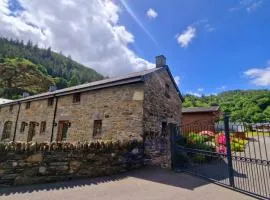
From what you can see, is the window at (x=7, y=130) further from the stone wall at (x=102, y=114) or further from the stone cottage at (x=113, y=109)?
the stone wall at (x=102, y=114)

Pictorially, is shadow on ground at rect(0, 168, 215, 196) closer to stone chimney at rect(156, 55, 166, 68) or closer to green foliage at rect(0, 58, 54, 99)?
stone chimney at rect(156, 55, 166, 68)

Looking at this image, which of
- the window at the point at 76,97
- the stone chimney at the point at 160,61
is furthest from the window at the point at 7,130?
the stone chimney at the point at 160,61

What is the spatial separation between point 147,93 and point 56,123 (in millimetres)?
8549

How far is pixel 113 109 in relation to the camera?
37.2ft

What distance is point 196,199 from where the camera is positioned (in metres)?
5.07

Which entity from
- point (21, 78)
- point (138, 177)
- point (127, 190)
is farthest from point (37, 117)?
point (21, 78)

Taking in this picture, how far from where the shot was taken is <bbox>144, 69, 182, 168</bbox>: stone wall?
9438 millimetres

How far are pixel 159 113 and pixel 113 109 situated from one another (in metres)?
2.97

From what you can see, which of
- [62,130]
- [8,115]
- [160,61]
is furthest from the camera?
[8,115]

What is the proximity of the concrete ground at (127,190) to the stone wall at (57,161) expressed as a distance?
35 centimetres

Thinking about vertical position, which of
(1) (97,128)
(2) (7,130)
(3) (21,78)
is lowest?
(2) (7,130)

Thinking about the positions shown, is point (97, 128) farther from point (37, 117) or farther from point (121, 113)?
point (37, 117)

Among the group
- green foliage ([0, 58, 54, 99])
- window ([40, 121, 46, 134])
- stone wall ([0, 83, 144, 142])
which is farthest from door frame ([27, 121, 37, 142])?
green foliage ([0, 58, 54, 99])

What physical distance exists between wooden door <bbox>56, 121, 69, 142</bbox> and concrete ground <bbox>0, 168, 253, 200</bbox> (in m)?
8.76
